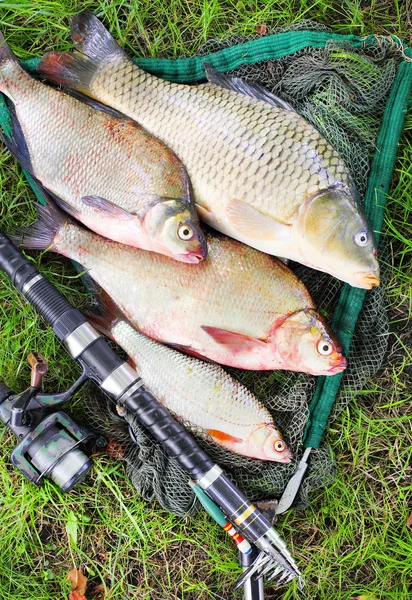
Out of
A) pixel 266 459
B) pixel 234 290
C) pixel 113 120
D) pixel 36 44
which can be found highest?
pixel 36 44

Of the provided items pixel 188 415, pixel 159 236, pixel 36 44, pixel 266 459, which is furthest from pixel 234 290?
pixel 36 44

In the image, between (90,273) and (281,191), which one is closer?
(281,191)

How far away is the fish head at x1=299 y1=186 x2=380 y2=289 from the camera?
233 cm

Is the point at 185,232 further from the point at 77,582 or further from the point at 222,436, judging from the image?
the point at 77,582

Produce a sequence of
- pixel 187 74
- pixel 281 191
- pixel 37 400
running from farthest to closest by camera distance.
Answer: pixel 187 74 < pixel 37 400 < pixel 281 191

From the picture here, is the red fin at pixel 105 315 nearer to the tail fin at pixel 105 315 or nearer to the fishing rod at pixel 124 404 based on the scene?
the tail fin at pixel 105 315

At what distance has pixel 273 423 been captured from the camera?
2.61 metres

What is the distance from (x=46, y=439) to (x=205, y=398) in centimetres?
68

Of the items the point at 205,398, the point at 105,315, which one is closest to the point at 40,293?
the point at 105,315

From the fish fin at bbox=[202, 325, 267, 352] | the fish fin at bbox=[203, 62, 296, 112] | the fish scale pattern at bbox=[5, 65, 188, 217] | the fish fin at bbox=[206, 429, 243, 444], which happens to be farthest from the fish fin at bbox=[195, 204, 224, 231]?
the fish fin at bbox=[206, 429, 243, 444]

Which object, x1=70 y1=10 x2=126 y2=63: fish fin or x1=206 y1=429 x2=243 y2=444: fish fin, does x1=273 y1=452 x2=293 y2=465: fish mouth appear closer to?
x1=206 y1=429 x2=243 y2=444: fish fin

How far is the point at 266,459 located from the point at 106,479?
0.76m

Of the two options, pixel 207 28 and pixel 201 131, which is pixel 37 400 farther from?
pixel 207 28

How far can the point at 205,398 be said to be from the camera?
259 cm
